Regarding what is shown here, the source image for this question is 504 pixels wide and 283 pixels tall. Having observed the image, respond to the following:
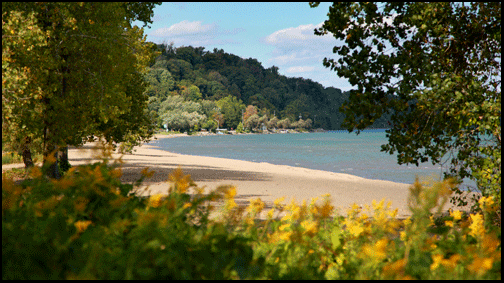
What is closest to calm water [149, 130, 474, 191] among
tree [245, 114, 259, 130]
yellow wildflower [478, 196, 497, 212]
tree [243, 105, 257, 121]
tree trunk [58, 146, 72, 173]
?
yellow wildflower [478, 196, 497, 212]

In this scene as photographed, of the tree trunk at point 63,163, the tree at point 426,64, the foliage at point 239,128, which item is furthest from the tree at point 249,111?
the tree at point 426,64

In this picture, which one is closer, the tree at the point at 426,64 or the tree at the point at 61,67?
the tree at the point at 426,64

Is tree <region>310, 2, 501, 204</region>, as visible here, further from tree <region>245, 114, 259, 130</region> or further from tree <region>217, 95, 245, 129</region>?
tree <region>245, 114, 259, 130</region>

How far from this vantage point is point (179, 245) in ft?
7.59

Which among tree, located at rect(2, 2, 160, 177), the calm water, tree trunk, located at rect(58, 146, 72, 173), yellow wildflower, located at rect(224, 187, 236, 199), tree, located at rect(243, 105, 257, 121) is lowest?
the calm water

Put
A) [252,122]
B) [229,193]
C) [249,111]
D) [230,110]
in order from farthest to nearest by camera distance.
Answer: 1. [249,111]
2. [252,122]
3. [230,110]
4. [229,193]

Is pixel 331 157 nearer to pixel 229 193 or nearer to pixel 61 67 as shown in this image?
pixel 61 67

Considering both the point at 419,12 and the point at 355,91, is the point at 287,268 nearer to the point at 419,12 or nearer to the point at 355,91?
the point at 355,91

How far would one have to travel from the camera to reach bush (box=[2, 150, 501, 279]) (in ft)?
6.95

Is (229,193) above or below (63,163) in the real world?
above

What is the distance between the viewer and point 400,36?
6.81 m

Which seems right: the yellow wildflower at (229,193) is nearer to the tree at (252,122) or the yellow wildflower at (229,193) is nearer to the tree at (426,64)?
the tree at (426,64)

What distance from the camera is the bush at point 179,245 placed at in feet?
6.95

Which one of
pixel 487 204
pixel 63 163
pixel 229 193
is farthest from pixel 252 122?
pixel 229 193
